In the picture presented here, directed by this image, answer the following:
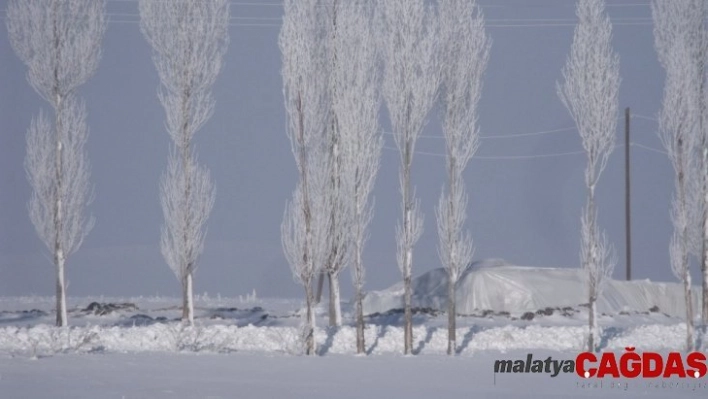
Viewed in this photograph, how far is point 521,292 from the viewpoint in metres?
27.2

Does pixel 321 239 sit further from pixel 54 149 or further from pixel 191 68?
pixel 54 149

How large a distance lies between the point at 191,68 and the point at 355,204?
5.94 metres

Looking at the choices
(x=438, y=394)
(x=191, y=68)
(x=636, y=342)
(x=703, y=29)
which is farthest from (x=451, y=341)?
(x=703, y=29)

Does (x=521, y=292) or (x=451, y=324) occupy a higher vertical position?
(x=451, y=324)

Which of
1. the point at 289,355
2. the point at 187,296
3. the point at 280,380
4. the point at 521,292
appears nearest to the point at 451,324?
the point at 289,355

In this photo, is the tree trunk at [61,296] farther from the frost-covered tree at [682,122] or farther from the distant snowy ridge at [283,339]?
the frost-covered tree at [682,122]

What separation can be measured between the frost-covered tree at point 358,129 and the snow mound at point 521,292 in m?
8.49

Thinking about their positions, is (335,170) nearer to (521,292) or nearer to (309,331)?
(309,331)

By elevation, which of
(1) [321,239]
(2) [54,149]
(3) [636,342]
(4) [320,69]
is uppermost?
(4) [320,69]

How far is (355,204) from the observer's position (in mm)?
19625

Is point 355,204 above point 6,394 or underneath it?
above

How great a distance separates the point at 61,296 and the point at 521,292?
12.6 meters

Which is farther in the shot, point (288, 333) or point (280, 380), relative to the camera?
Answer: point (288, 333)

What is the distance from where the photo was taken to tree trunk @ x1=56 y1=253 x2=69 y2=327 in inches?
880
